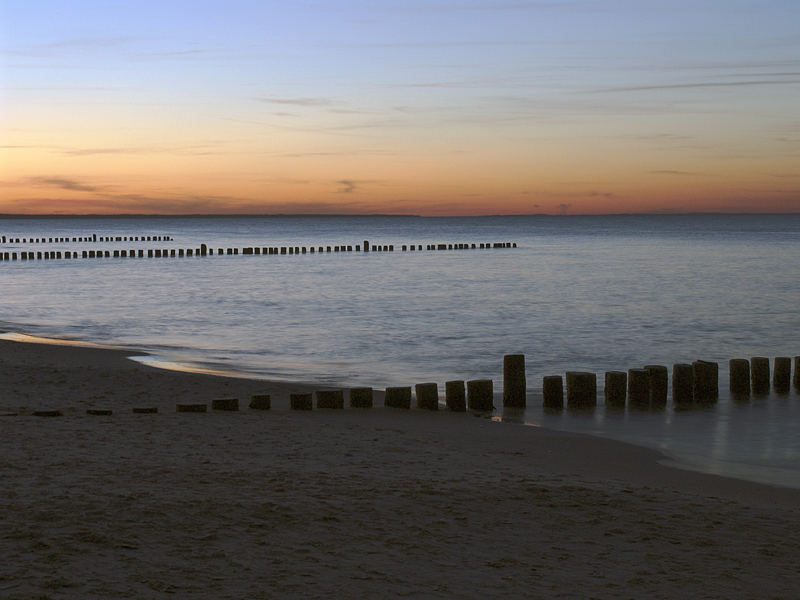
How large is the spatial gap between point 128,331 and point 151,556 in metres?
19.1

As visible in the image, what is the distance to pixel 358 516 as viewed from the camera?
22.1ft

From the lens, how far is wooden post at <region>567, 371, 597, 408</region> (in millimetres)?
12984

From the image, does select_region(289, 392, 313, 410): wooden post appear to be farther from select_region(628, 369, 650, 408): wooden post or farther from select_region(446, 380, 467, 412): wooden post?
select_region(628, 369, 650, 408): wooden post

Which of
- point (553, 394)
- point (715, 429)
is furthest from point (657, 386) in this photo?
point (553, 394)

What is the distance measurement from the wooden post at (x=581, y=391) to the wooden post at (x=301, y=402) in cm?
389

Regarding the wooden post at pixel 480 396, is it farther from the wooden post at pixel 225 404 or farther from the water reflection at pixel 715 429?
the wooden post at pixel 225 404

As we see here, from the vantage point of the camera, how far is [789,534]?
6809 millimetres

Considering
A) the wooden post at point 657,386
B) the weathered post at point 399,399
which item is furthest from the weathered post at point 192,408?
the wooden post at point 657,386

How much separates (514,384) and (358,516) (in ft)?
22.2

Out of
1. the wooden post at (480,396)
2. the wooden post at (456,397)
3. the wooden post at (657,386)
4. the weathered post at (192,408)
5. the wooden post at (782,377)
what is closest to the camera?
the weathered post at (192,408)

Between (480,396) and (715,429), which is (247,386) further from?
(715,429)

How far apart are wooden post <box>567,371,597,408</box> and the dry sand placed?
7.34 ft

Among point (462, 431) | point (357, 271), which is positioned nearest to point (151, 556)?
→ point (462, 431)

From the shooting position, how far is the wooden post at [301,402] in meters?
11.6
